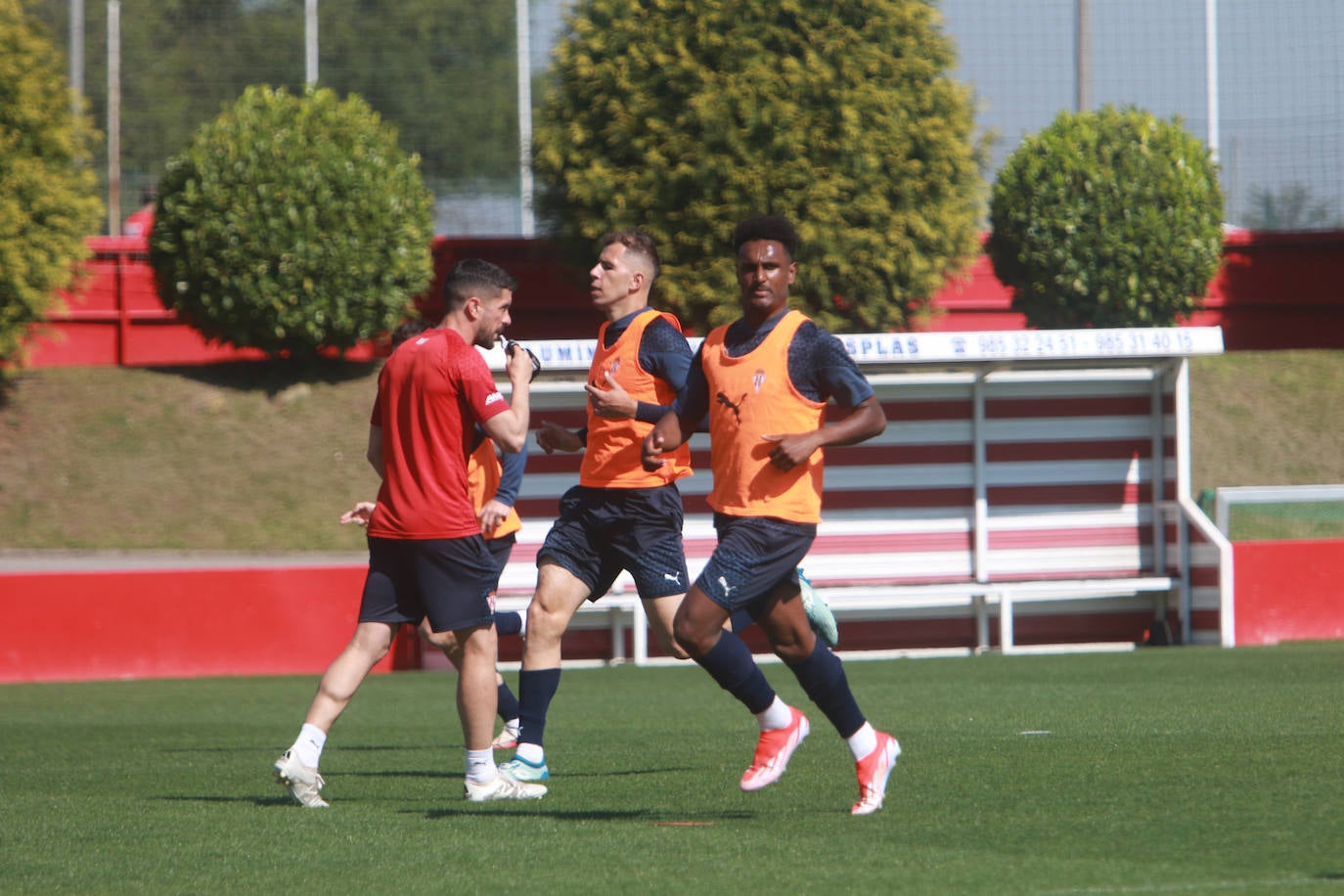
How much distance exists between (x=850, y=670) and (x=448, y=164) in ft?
76.7

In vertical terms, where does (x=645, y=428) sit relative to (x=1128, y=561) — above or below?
above

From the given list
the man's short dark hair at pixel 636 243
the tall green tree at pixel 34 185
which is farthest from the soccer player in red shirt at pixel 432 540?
the tall green tree at pixel 34 185

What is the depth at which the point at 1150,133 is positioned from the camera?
87.0 feet

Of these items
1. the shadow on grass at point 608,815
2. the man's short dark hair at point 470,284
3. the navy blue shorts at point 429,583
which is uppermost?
the man's short dark hair at point 470,284

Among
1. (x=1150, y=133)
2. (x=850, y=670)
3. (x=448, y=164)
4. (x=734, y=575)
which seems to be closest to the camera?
(x=734, y=575)

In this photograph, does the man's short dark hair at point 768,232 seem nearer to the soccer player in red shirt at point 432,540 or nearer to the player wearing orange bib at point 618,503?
the soccer player in red shirt at point 432,540

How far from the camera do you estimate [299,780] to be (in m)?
6.32

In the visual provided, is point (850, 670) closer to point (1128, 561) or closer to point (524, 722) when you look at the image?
point (1128, 561)

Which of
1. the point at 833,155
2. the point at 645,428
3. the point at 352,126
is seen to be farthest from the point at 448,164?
the point at 645,428

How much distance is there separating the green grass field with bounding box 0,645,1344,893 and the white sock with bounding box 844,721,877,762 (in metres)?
0.23

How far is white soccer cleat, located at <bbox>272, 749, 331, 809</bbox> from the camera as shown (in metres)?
6.30

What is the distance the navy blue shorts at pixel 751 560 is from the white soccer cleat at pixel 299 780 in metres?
1.71

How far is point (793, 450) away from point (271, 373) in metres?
21.7

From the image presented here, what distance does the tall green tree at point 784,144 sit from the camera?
2434cm
